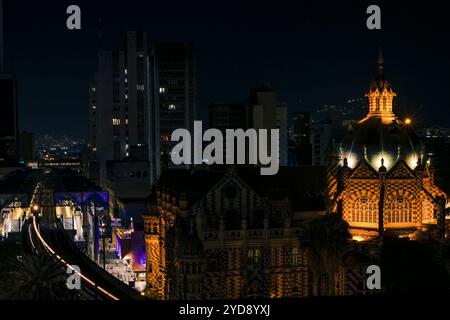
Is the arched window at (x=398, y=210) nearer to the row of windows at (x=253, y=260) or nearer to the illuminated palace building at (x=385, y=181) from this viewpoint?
the illuminated palace building at (x=385, y=181)

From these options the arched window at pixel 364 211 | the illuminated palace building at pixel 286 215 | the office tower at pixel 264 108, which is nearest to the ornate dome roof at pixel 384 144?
the illuminated palace building at pixel 286 215

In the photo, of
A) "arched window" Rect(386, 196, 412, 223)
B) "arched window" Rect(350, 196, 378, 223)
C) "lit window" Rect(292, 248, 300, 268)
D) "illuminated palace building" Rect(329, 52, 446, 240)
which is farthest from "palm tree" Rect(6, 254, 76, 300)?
"arched window" Rect(386, 196, 412, 223)

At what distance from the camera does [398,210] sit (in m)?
74.6

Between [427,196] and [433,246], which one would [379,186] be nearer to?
[427,196]

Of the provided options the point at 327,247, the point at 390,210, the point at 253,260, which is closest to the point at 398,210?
the point at 390,210

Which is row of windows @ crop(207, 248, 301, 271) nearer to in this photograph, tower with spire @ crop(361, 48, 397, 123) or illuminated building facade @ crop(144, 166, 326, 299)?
illuminated building facade @ crop(144, 166, 326, 299)

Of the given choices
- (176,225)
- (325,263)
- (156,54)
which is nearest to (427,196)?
(325,263)

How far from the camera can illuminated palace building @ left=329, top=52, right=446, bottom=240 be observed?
243 ft

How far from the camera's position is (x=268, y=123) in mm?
183125

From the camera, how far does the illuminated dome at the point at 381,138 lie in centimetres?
7600

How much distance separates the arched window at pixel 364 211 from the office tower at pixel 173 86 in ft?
299

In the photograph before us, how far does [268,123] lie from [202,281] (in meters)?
123

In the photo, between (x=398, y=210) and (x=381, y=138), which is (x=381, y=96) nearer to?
(x=381, y=138)
